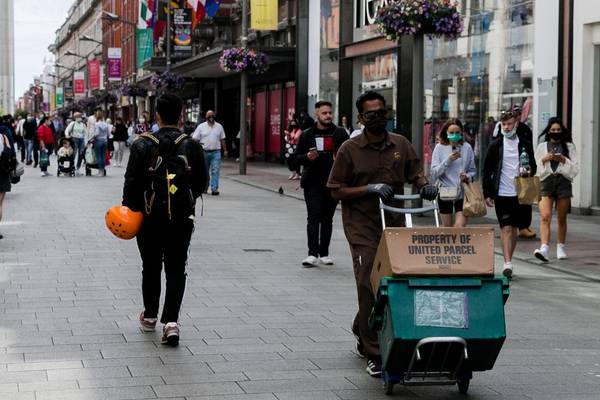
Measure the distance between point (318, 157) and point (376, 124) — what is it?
5.16m

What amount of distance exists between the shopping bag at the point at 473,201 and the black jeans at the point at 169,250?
5495 mm

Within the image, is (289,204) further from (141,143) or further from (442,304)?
(442,304)

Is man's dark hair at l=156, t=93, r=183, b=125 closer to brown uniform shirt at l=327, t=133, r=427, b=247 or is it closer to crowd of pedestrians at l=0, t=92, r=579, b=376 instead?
crowd of pedestrians at l=0, t=92, r=579, b=376

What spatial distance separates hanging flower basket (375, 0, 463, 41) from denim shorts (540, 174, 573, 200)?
16.4 ft

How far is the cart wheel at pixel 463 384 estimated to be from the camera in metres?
6.16

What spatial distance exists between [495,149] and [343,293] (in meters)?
2.46

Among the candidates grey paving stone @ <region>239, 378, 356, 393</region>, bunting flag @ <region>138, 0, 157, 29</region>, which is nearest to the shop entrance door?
grey paving stone @ <region>239, 378, 356, 393</region>

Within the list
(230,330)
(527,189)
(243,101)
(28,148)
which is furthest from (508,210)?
(28,148)

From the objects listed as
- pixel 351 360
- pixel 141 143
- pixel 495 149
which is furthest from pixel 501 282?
pixel 495 149

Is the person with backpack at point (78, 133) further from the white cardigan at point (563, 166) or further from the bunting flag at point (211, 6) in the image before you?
the white cardigan at point (563, 166)

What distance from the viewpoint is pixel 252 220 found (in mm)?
17625

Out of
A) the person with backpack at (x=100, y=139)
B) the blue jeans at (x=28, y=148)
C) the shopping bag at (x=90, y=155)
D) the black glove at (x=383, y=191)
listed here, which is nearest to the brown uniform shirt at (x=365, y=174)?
the black glove at (x=383, y=191)

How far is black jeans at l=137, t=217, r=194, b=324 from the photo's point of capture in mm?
7633

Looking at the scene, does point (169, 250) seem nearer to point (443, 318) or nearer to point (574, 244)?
point (443, 318)
